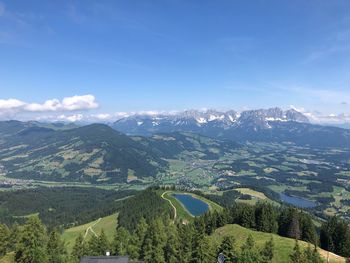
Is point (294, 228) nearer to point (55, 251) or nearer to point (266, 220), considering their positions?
point (266, 220)

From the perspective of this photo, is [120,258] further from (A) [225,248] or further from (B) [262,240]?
(B) [262,240]

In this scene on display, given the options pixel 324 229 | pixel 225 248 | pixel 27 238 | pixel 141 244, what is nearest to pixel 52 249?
pixel 27 238

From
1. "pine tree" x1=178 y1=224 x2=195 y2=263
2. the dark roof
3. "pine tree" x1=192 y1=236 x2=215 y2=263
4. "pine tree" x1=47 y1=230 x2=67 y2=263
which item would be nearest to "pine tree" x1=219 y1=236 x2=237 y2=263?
"pine tree" x1=192 y1=236 x2=215 y2=263

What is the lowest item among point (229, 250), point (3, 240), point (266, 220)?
point (266, 220)

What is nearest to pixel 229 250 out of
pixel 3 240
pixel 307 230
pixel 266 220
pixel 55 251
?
pixel 55 251

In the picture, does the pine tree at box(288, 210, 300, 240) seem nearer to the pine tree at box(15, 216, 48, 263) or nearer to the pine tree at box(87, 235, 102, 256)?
the pine tree at box(87, 235, 102, 256)

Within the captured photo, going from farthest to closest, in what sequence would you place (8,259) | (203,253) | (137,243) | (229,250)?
(137,243) → (8,259) → (203,253) → (229,250)
